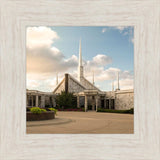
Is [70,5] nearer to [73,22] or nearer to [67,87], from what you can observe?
[73,22]

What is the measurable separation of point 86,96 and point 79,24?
14.6 m

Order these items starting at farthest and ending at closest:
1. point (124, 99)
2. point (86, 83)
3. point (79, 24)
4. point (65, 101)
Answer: point (86, 83) < point (65, 101) < point (124, 99) < point (79, 24)

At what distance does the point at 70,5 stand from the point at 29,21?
83 centimetres

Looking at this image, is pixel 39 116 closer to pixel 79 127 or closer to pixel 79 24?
pixel 79 127

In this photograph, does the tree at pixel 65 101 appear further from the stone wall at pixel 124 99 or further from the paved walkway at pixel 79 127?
the paved walkway at pixel 79 127

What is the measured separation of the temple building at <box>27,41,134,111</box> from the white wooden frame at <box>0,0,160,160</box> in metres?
13.4

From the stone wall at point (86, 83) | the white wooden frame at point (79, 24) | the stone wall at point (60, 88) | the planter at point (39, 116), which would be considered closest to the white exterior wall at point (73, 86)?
the stone wall at point (60, 88)

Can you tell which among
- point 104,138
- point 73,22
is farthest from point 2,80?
point 104,138

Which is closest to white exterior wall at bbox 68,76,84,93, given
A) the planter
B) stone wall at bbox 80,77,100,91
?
stone wall at bbox 80,77,100,91

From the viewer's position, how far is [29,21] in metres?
3.14

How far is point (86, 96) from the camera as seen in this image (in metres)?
17.5

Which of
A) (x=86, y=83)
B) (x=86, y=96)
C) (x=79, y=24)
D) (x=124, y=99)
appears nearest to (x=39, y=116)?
(x=79, y=24)

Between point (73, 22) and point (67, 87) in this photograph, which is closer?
point (73, 22)

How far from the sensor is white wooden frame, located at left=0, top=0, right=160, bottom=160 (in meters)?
2.98
